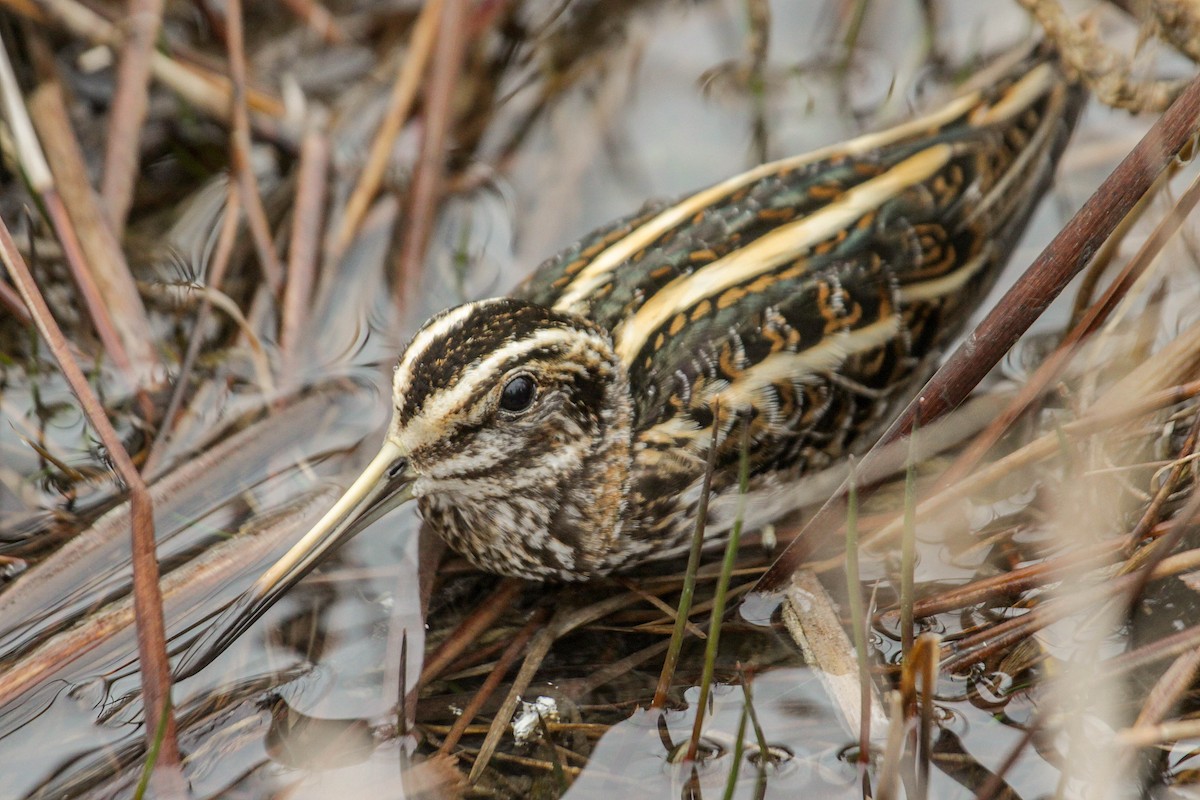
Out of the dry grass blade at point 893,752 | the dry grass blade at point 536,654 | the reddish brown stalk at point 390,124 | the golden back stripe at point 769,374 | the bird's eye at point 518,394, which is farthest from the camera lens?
the reddish brown stalk at point 390,124

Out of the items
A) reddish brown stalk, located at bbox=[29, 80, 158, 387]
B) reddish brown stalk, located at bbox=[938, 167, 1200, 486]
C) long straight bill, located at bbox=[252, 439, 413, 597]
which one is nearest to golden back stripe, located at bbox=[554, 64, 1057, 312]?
long straight bill, located at bbox=[252, 439, 413, 597]

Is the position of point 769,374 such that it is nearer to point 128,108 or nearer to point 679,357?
point 679,357

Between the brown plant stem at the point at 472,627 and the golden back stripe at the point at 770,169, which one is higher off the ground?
the golden back stripe at the point at 770,169

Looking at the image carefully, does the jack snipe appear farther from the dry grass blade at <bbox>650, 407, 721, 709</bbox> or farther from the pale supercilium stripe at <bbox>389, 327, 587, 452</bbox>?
the dry grass blade at <bbox>650, 407, 721, 709</bbox>

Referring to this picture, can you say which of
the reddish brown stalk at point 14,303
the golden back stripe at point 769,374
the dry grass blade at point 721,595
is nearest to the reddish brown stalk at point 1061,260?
the dry grass blade at point 721,595

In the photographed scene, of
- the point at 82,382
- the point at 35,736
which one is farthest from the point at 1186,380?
the point at 35,736

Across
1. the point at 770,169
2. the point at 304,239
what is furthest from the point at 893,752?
the point at 304,239

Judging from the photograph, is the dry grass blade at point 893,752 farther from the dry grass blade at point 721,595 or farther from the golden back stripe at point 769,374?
the golden back stripe at point 769,374
